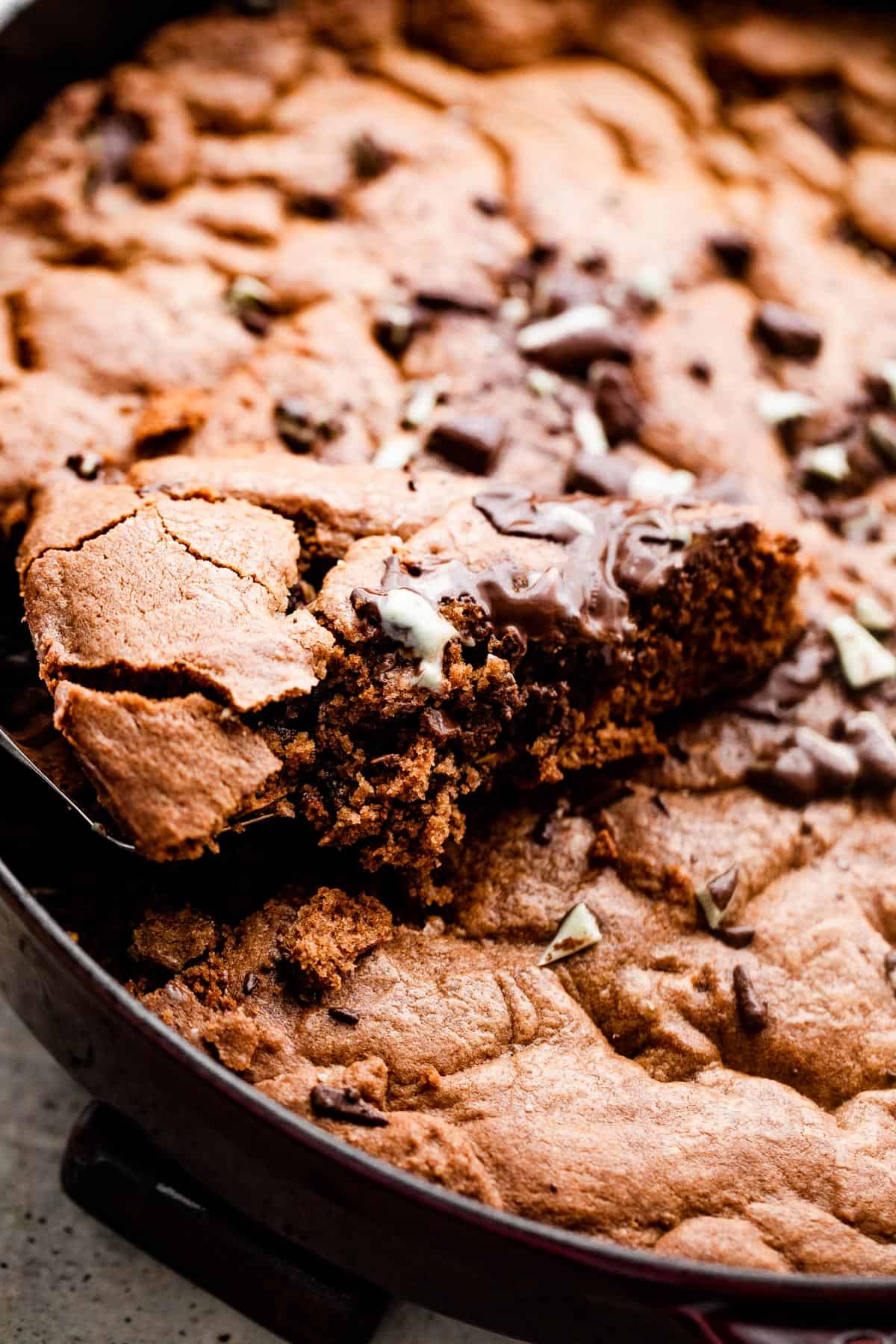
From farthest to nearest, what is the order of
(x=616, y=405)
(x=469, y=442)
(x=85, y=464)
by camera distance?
(x=616, y=405), (x=469, y=442), (x=85, y=464)

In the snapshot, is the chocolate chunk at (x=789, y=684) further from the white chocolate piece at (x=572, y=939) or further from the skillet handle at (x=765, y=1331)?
the skillet handle at (x=765, y=1331)

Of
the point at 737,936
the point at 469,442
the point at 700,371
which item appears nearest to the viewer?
the point at 737,936

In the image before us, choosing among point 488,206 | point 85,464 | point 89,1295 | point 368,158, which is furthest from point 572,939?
point 368,158

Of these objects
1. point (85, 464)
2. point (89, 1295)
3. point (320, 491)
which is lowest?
point (89, 1295)

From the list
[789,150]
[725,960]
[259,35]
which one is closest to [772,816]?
[725,960]

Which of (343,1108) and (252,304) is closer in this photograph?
(343,1108)

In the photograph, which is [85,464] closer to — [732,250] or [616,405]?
[616,405]
